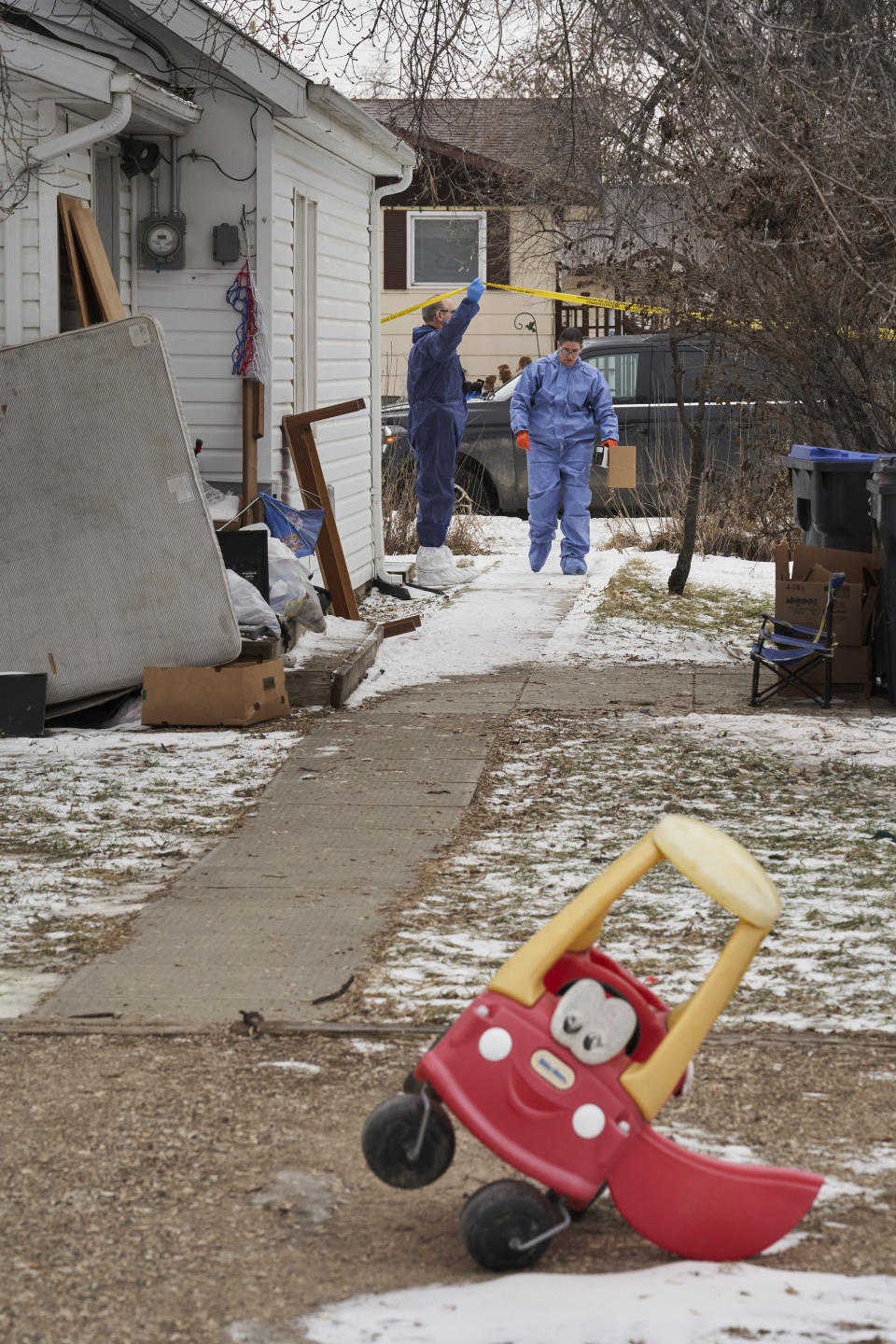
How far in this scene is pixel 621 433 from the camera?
1562 centimetres

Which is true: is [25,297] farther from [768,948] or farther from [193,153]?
[768,948]

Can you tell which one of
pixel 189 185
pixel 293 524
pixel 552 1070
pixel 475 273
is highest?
pixel 475 273

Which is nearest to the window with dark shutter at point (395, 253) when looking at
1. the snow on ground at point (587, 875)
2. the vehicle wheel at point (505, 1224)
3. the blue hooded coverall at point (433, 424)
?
the blue hooded coverall at point (433, 424)

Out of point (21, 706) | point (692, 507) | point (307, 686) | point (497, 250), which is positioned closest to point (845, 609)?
point (307, 686)

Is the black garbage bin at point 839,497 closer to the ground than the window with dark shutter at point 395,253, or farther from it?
closer to the ground

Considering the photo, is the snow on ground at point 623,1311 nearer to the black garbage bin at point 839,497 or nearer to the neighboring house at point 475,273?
the black garbage bin at point 839,497

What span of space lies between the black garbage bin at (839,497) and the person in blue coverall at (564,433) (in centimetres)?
456

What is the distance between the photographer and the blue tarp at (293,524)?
8758 mm

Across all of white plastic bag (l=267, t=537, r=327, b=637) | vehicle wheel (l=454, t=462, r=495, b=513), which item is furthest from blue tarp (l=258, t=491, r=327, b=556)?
vehicle wheel (l=454, t=462, r=495, b=513)

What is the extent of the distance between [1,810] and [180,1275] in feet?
11.3

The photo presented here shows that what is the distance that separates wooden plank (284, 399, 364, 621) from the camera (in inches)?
367

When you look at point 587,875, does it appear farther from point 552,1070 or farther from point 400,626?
point 400,626

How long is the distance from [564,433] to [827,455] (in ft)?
15.8

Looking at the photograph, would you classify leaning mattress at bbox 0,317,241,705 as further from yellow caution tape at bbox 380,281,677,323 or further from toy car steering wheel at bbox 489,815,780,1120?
toy car steering wheel at bbox 489,815,780,1120
